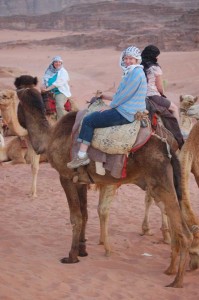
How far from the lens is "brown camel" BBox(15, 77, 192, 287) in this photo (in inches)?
248

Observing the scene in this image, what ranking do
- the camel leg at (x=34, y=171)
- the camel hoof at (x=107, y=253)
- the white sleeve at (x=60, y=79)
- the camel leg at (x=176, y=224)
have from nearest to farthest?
the camel leg at (x=176, y=224), the camel hoof at (x=107, y=253), the white sleeve at (x=60, y=79), the camel leg at (x=34, y=171)

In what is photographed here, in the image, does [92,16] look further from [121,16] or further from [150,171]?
[150,171]

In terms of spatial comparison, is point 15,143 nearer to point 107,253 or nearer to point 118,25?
point 107,253

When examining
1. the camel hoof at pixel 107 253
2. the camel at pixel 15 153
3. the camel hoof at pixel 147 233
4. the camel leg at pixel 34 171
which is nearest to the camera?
the camel hoof at pixel 107 253

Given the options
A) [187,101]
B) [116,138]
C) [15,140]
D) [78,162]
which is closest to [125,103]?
[116,138]

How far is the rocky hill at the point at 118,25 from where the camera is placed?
65500mm

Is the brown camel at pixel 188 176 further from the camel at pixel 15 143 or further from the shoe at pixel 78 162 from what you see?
the camel at pixel 15 143

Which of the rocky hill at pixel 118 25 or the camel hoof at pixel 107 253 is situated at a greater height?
the rocky hill at pixel 118 25

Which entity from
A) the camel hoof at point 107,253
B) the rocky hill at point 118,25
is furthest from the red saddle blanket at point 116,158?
the rocky hill at point 118,25

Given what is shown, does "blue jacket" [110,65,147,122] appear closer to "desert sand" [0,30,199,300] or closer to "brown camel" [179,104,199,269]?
"brown camel" [179,104,199,269]

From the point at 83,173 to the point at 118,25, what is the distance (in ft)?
276

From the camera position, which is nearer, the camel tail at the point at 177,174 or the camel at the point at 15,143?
the camel tail at the point at 177,174

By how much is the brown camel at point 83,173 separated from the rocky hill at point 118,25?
54870 mm

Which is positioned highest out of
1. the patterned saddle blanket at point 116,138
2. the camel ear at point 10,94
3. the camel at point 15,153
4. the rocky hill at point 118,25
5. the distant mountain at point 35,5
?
the distant mountain at point 35,5
